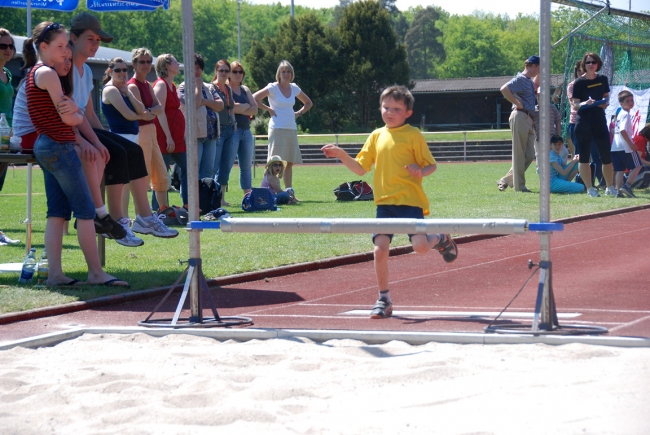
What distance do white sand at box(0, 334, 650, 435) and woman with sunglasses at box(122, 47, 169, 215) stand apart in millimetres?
6857

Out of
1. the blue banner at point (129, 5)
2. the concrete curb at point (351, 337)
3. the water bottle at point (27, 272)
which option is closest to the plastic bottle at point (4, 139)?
the water bottle at point (27, 272)

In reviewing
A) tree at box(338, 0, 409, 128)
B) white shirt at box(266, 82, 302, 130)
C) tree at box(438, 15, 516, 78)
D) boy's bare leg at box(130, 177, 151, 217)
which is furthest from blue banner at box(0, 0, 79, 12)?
tree at box(438, 15, 516, 78)

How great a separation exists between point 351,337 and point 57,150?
330 centimetres

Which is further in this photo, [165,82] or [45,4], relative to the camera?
[45,4]

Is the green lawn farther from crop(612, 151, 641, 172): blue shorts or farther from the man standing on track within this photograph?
the man standing on track

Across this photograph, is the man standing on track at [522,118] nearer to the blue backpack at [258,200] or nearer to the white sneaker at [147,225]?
the blue backpack at [258,200]

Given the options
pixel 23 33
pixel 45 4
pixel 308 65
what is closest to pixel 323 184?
pixel 45 4

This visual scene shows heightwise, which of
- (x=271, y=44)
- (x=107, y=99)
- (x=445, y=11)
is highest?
(x=445, y=11)

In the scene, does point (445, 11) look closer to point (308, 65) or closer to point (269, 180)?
point (308, 65)

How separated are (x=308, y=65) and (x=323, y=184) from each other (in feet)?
126

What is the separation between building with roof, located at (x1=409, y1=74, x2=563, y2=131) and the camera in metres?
67.5

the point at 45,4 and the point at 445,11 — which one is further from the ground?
the point at 445,11

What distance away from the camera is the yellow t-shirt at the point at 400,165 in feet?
22.9

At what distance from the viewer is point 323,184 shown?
23.1 metres
